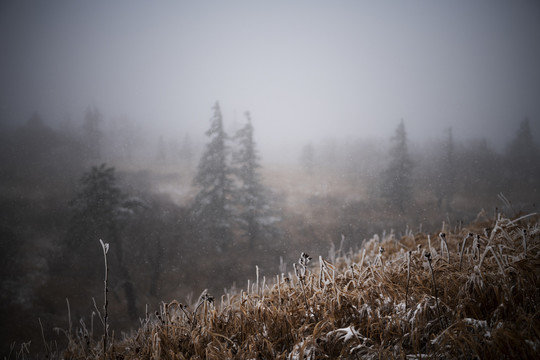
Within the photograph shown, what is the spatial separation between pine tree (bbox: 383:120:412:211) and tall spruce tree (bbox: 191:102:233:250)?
1905cm

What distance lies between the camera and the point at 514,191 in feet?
115

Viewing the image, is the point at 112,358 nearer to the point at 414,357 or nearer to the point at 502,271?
the point at 414,357

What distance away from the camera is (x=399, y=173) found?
28.3 meters

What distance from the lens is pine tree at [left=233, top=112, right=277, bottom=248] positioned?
23781mm

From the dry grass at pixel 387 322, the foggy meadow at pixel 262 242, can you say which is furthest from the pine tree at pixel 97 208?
the dry grass at pixel 387 322

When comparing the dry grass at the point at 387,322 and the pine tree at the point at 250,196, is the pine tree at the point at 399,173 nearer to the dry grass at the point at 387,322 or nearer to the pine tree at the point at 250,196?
the pine tree at the point at 250,196

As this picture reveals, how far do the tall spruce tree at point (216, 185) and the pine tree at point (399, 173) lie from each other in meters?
19.0

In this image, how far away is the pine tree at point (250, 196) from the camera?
78.0ft

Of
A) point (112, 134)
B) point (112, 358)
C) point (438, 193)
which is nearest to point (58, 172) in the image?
point (112, 134)

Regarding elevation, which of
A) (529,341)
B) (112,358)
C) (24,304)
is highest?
(529,341)

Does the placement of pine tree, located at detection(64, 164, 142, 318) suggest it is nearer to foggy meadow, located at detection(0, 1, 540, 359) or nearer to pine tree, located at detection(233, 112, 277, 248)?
foggy meadow, located at detection(0, 1, 540, 359)

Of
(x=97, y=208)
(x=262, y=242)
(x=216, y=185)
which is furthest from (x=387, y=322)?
(x=262, y=242)

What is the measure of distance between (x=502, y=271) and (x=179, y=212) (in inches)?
1206

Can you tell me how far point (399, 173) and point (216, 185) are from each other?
21156 mm
